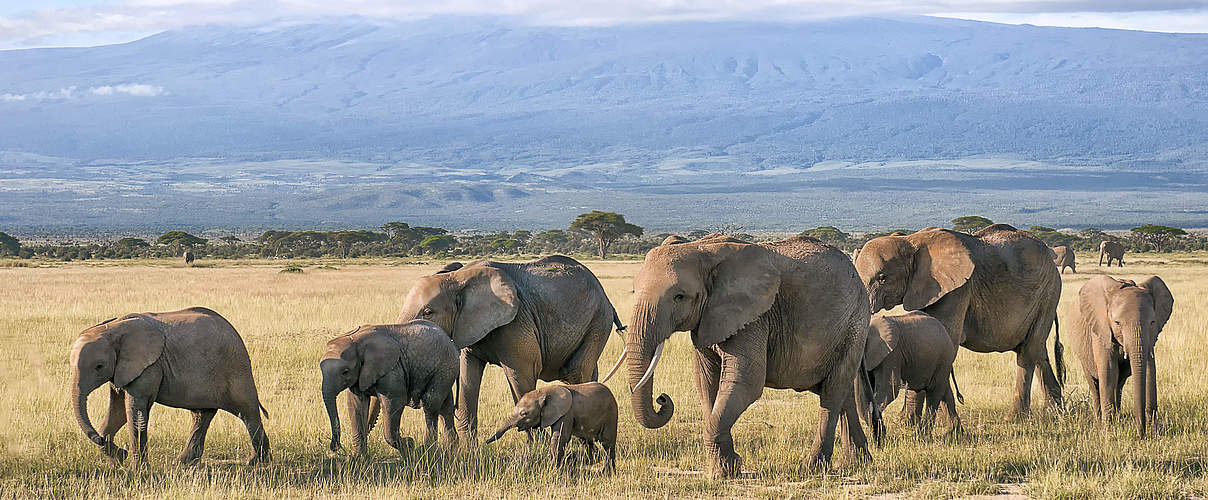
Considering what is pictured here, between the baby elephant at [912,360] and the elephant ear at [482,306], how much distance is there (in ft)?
10.1

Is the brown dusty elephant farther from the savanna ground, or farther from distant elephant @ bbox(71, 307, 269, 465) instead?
distant elephant @ bbox(71, 307, 269, 465)

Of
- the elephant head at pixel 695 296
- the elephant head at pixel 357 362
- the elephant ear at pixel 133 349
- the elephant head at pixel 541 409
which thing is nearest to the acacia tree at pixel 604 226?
the elephant head at pixel 357 362

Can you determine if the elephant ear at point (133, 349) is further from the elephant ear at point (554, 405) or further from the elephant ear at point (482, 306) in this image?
the elephant ear at point (554, 405)

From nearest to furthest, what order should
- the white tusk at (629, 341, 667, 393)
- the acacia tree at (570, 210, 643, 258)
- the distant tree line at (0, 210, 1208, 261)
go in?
the white tusk at (629, 341, 667, 393), the distant tree line at (0, 210, 1208, 261), the acacia tree at (570, 210, 643, 258)

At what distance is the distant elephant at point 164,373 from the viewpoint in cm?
936

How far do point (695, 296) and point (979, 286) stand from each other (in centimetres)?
480

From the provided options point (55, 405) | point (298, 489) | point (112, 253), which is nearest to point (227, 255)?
point (112, 253)

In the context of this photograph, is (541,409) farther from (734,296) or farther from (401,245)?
(401,245)

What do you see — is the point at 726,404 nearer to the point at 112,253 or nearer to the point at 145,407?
the point at 145,407

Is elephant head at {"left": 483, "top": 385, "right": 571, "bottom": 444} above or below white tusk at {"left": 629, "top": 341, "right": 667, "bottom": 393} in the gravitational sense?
below

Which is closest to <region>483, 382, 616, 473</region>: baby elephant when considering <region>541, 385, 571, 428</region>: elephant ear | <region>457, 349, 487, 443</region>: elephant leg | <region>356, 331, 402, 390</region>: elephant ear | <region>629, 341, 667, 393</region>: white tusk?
<region>541, 385, 571, 428</region>: elephant ear

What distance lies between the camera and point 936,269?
12.6m

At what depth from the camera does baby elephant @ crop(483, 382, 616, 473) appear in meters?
9.87

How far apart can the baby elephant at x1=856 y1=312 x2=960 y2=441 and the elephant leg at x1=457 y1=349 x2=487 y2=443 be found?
10.8 ft
